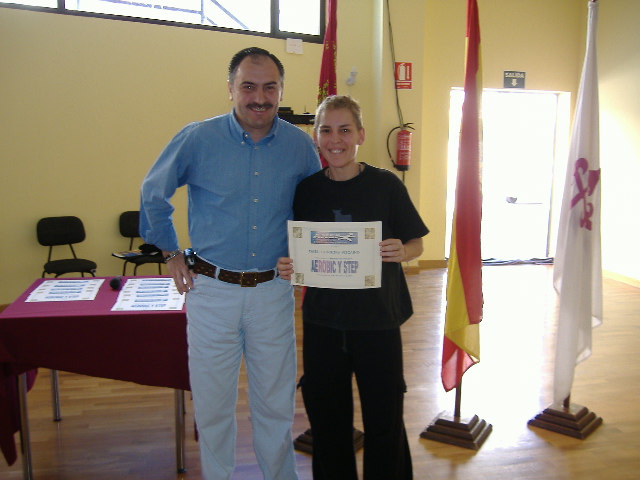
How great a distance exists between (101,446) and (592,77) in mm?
3169

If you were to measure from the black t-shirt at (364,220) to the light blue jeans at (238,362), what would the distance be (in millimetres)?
177

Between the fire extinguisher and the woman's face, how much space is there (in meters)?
5.15

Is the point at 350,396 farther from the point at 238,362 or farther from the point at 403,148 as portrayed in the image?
the point at 403,148

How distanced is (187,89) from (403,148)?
8.94 ft

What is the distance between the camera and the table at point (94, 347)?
7.71 feet

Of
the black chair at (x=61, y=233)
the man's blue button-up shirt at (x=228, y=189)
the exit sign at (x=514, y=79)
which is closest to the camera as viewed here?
the man's blue button-up shirt at (x=228, y=189)

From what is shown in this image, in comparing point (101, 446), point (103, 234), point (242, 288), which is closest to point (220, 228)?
point (242, 288)

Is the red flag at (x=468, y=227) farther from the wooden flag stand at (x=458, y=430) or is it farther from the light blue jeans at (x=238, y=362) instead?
the light blue jeans at (x=238, y=362)

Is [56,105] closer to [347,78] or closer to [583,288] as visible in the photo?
[347,78]

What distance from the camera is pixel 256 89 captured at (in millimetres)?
1896

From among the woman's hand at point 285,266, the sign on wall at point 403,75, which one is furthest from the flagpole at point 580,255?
the sign on wall at point 403,75

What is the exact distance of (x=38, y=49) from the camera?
555cm

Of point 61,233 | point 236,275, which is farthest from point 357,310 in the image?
point 61,233

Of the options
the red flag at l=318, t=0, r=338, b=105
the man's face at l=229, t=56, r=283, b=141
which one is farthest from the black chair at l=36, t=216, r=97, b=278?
the man's face at l=229, t=56, r=283, b=141
